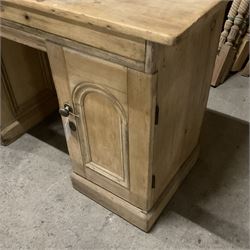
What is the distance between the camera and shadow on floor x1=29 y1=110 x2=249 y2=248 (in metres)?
1.24

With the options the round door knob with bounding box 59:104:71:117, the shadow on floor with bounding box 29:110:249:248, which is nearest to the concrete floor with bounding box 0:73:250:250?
the shadow on floor with bounding box 29:110:249:248

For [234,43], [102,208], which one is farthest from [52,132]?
[234,43]

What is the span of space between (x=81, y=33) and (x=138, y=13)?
16 cm

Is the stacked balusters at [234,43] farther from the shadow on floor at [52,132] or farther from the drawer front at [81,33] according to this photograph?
the drawer front at [81,33]

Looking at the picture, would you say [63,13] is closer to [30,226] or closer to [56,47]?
[56,47]

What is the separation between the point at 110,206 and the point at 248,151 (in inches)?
30.8

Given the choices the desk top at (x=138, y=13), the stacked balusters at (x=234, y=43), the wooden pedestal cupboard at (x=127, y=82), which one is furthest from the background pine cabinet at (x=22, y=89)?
the stacked balusters at (x=234, y=43)

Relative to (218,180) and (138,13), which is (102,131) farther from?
(218,180)

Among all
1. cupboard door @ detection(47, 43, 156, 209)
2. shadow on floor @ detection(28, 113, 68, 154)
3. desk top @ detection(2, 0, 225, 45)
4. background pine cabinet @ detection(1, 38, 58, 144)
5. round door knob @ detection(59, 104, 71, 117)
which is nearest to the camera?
desk top @ detection(2, 0, 225, 45)

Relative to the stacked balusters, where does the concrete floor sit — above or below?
below

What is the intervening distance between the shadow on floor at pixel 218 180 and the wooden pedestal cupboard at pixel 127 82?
12cm

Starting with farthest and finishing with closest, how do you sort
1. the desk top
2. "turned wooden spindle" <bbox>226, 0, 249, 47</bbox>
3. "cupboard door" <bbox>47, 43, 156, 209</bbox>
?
"turned wooden spindle" <bbox>226, 0, 249, 47</bbox>
"cupboard door" <bbox>47, 43, 156, 209</bbox>
the desk top

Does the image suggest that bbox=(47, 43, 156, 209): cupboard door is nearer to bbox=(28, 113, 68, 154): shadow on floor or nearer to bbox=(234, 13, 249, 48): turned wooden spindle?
bbox=(28, 113, 68, 154): shadow on floor

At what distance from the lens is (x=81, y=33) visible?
2.60 feet
